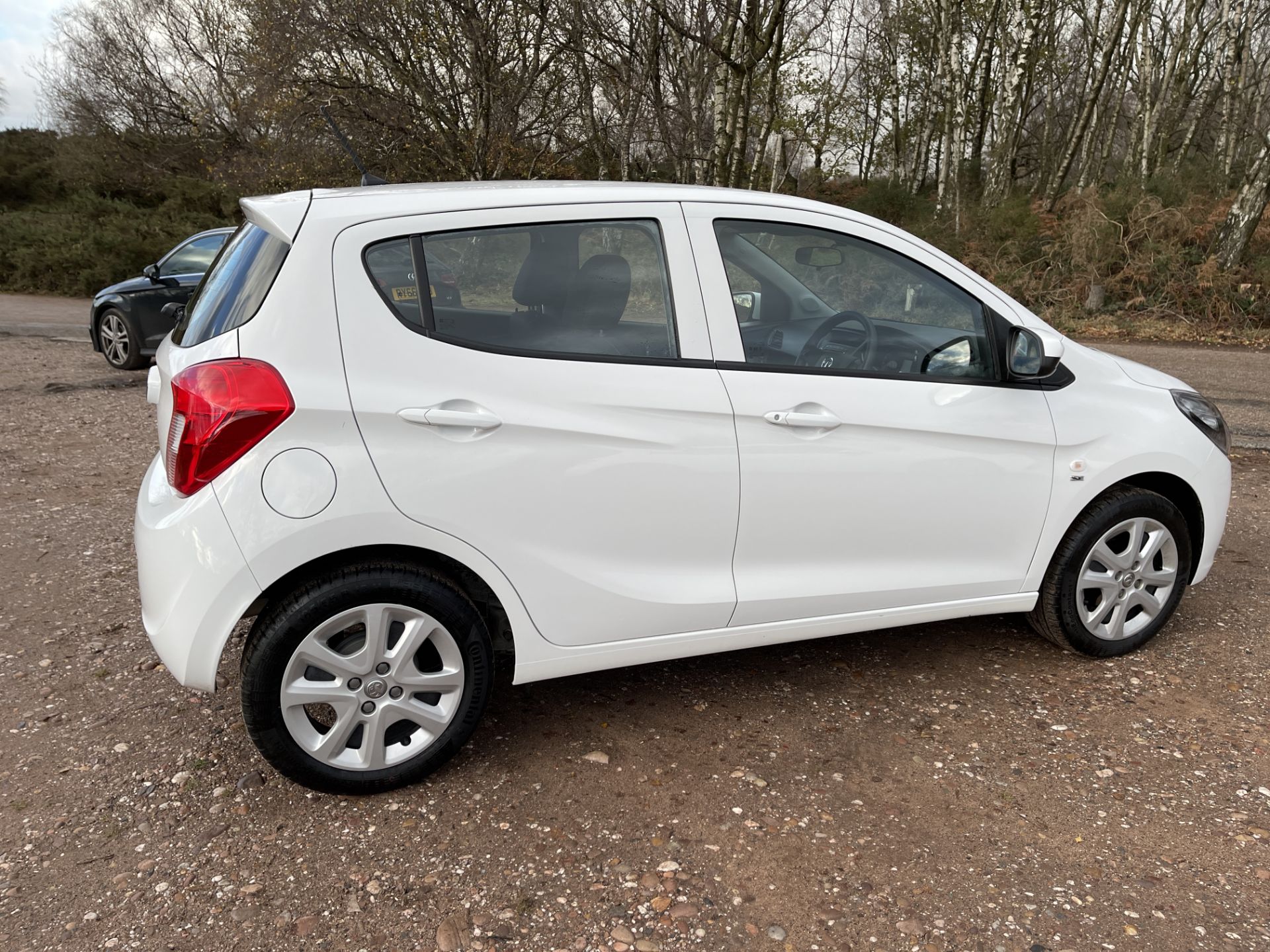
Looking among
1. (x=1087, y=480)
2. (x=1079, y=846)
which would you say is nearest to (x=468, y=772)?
(x=1079, y=846)

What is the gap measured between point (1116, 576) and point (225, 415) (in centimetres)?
330

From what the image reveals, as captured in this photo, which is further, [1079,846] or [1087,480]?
[1087,480]

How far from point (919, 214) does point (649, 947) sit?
26199 mm

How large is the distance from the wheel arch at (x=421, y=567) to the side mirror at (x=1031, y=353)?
2.01 m

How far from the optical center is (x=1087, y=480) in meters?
3.55

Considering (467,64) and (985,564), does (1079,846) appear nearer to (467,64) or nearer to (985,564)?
(985,564)

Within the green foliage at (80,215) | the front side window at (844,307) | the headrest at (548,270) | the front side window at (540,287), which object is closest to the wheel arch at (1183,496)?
the front side window at (844,307)

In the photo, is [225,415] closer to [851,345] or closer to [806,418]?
[806,418]

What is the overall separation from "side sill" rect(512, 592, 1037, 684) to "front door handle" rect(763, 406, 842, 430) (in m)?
0.69

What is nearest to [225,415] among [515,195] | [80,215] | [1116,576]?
[515,195]

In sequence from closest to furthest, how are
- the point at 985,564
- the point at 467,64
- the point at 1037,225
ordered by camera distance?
A: the point at 985,564 < the point at 467,64 < the point at 1037,225

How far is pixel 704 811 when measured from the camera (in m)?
2.86

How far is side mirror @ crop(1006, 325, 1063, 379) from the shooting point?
337cm

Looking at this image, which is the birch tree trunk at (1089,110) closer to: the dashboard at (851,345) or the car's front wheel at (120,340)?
the car's front wheel at (120,340)
